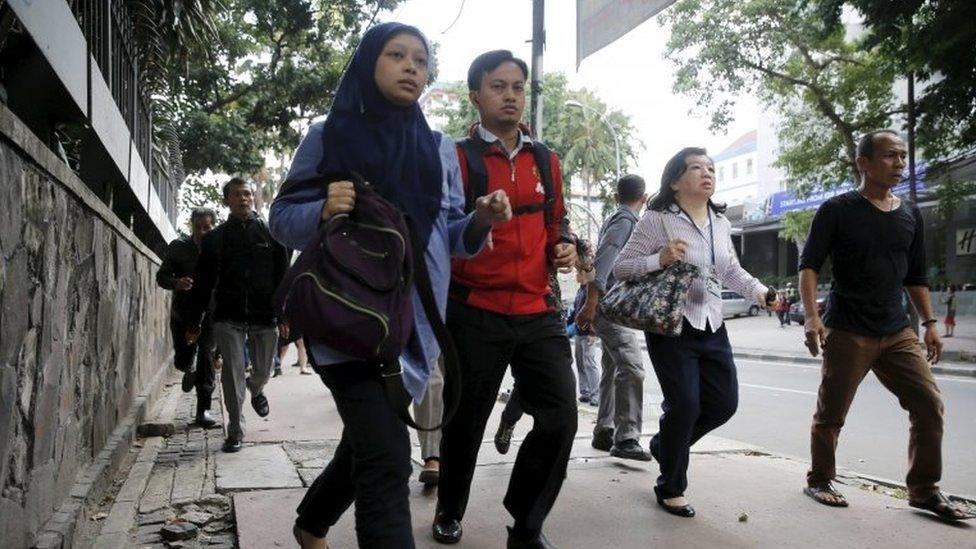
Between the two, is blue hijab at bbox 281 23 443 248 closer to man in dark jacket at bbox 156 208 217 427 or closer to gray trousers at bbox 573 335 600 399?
man in dark jacket at bbox 156 208 217 427

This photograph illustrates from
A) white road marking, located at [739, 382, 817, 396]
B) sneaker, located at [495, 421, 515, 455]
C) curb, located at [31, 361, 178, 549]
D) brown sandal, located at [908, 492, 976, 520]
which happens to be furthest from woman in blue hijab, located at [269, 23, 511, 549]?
white road marking, located at [739, 382, 817, 396]

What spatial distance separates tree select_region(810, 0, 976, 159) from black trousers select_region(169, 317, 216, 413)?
11.0m

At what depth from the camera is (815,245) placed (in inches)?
170

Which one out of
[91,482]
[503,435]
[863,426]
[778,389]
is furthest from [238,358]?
[778,389]

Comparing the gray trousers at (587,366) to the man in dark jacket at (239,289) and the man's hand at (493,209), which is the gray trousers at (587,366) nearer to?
the man in dark jacket at (239,289)

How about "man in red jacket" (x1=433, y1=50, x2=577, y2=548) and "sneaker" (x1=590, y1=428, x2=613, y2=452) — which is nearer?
"man in red jacket" (x1=433, y1=50, x2=577, y2=548)

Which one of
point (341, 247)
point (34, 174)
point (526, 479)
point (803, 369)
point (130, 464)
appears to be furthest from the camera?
point (803, 369)

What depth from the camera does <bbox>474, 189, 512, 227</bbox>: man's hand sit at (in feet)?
8.82

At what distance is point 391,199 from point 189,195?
19.5 meters

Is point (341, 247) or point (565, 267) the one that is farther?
point (565, 267)

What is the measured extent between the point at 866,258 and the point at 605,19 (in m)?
2.58

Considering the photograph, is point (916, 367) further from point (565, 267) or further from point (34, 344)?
point (34, 344)

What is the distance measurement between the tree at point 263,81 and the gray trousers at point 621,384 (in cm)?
1069

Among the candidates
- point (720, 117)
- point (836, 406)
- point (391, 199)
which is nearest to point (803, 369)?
point (720, 117)
